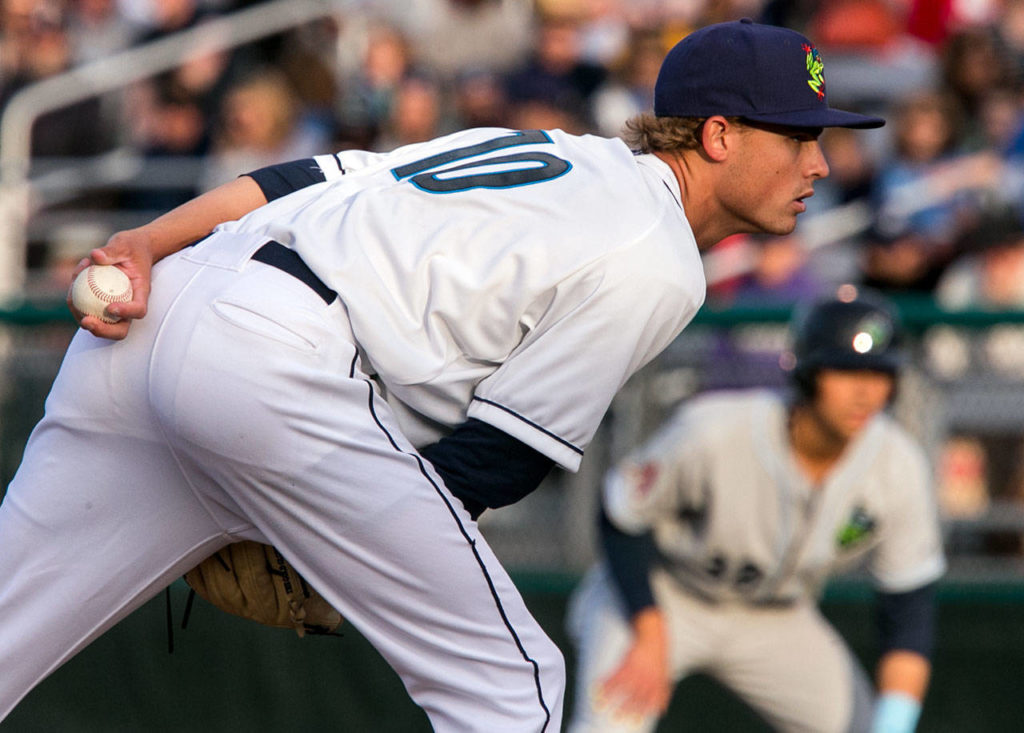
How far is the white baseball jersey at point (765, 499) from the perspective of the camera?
393cm

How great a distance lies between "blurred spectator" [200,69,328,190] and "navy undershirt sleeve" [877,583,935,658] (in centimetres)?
418

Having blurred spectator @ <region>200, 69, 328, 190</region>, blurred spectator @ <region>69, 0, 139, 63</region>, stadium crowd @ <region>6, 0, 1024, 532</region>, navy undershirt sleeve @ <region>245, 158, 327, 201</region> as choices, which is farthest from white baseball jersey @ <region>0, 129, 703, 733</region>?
blurred spectator @ <region>69, 0, 139, 63</region>

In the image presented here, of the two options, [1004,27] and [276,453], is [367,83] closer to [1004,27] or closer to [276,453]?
[1004,27]

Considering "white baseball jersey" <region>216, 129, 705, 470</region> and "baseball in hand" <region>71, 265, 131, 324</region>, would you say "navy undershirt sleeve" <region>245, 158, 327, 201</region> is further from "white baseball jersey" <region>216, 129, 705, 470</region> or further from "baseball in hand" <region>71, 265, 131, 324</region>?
"baseball in hand" <region>71, 265, 131, 324</region>

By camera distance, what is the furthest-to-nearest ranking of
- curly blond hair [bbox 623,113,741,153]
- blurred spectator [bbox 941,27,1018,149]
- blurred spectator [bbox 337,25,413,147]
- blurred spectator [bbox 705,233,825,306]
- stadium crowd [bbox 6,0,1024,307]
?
blurred spectator [bbox 337,25,413,147] < blurred spectator [bbox 941,27,1018,149] < stadium crowd [bbox 6,0,1024,307] < blurred spectator [bbox 705,233,825,306] < curly blond hair [bbox 623,113,741,153]

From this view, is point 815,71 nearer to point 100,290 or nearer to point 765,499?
point 100,290

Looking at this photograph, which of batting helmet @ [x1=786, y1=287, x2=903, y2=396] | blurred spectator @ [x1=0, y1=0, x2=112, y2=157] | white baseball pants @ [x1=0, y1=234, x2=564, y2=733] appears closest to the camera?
white baseball pants @ [x1=0, y1=234, x2=564, y2=733]

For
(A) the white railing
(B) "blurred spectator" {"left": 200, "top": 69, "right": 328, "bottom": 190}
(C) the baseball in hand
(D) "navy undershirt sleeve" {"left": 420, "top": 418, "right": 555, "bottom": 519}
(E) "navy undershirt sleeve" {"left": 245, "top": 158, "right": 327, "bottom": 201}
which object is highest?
(C) the baseball in hand

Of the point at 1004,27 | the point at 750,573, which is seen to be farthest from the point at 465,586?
the point at 1004,27

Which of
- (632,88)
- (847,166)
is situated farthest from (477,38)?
(847,166)

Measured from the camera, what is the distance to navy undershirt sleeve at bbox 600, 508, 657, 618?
3805 millimetres

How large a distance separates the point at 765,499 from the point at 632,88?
138 inches

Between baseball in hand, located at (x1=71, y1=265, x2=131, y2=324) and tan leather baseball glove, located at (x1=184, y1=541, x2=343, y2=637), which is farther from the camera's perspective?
tan leather baseball glove, located at (x1=184, y1=541, x2=343, y2=637)

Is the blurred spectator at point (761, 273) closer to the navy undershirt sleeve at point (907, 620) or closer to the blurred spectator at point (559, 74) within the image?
the blurred spectator at point (559, 74)
